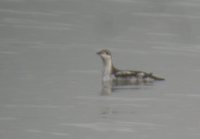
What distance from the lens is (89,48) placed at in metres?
24.0

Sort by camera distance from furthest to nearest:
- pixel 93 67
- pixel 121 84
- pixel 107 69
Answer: pixel 93 67, pixel 107 69, pixel 121 84

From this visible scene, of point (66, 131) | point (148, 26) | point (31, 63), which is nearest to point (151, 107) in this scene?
point (66, 131)

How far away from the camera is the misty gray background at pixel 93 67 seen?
17.0 m

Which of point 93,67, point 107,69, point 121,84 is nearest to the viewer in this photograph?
point 121,84

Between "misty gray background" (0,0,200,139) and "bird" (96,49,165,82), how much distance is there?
0.17 metres

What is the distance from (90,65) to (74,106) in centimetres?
409

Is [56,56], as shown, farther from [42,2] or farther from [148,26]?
[42,2]

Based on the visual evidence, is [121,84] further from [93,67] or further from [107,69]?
[93,67]

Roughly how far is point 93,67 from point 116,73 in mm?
710

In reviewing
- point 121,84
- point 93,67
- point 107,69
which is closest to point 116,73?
point 107,69

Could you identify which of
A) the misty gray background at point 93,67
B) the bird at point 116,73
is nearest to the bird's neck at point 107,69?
the bird at point 116,73

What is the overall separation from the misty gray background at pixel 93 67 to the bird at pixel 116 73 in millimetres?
175

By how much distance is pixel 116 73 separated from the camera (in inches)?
851

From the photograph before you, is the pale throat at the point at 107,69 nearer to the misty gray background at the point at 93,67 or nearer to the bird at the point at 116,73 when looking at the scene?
the bird at the point at 116,73
